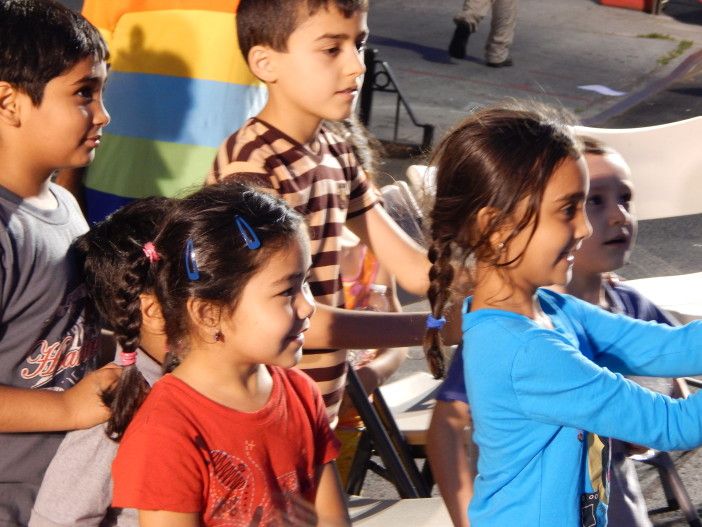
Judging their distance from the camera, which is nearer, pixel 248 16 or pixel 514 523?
pixel 514 523

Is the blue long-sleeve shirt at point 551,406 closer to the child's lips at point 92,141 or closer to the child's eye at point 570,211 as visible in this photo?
the child's eye at point 570,211

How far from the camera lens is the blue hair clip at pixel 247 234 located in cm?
191

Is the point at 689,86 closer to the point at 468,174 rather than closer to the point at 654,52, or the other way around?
the point at 654,52

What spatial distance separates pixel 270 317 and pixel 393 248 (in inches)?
31.6

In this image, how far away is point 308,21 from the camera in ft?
8.07

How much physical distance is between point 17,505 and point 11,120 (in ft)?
2.29

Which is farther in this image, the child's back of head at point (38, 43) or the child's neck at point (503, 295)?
the child's back of head at point (38, 43)

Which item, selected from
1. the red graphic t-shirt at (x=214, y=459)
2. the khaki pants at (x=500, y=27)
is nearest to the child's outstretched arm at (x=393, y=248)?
the red graphic t-shirt at (x=214, y=459)

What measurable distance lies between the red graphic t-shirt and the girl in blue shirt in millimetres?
314

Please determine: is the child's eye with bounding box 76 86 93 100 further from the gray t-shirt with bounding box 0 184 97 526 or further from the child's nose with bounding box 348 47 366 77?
the child's nose with bounding box 348 47 366 77

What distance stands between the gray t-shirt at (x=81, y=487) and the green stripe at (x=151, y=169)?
1.16 metres

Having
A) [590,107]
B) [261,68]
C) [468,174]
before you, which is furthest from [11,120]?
[590,107]

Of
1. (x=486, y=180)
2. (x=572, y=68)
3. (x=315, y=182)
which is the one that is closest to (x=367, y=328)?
(x=315, y=182)

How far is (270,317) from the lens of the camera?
1.92m
